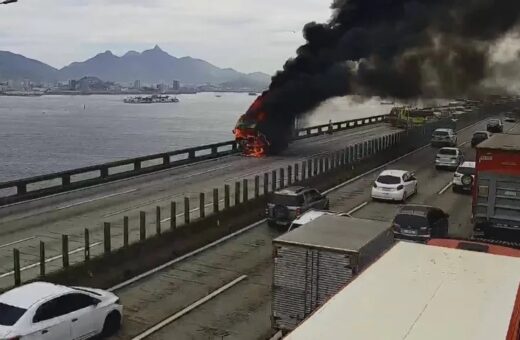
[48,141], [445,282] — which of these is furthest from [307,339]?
[48,141]

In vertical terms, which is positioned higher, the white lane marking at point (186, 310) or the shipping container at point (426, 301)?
the shipping container at point (426, 301)

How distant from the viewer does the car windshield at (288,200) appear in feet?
78.6

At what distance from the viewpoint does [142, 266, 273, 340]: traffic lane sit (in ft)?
45.8

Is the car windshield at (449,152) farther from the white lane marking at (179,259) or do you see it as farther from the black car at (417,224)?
the black car at (417,224)

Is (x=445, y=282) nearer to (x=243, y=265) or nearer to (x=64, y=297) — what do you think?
(x=64, y=297)

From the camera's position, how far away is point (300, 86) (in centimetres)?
4772

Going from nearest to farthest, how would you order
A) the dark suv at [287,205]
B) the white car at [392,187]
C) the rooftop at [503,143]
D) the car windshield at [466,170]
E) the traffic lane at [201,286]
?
the traffic lane at [201,286]
the rooftop at [503,143]
the dark suv at [287,205]
the white car at [392,187]
the car windshield at [466,170]

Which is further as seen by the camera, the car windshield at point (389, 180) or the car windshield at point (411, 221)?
the car windshield at point (389, 180)

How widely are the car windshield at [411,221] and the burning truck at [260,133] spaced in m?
25.7

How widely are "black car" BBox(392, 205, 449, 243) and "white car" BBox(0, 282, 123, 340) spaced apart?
9.72 metres

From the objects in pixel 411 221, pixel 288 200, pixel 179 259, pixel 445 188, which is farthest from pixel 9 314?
pixel 445 188

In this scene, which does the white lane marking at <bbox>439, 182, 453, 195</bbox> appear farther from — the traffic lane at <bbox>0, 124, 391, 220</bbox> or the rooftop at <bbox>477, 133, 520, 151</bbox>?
the traffic lane at <bbox>0, 124, 391, 220</bbox>

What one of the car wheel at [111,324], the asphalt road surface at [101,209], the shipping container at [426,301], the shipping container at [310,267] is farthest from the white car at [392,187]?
the shipping container at [426,301]

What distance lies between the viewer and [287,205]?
78.6 ft
